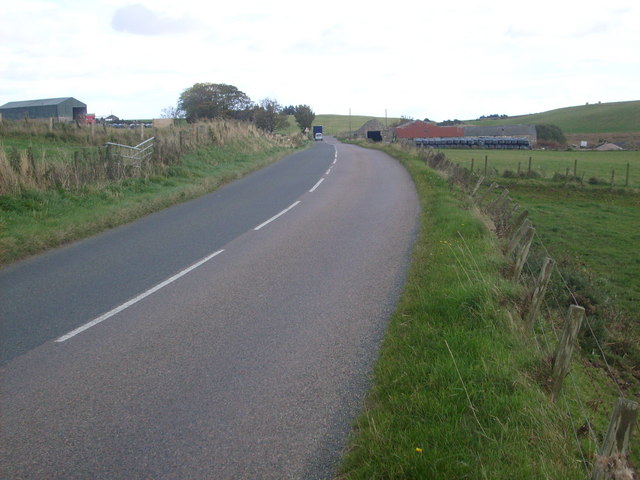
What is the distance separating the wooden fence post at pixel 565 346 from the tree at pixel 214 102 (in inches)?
2523

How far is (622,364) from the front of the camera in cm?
769

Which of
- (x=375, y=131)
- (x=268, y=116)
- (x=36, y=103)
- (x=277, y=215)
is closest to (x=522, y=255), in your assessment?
(x=277, y=215)

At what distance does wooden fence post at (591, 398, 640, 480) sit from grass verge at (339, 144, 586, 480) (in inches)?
20.5

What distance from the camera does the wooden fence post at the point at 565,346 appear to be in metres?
4.05

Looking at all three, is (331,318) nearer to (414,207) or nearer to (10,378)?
(10,378)

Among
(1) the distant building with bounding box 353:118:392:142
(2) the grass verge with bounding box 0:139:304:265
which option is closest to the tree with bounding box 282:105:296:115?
(1) the distant building with bounding box 353:118:392:142

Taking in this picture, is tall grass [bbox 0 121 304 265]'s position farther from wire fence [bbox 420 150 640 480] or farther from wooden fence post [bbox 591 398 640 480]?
wooden fence post [bbox 591 398 640 480]

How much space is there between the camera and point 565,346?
4273mm

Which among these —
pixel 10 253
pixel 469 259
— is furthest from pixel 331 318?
pixel 10 253

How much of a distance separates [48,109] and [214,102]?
18.6 metres

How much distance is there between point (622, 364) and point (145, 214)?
37.9 feet

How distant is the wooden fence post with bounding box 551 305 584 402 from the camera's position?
13.3 ft

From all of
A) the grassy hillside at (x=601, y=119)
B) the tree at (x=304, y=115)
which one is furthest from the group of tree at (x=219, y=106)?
the grassy hillside at (x=601, y=119)

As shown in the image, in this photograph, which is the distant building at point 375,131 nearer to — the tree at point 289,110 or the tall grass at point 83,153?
the tree at point 289,110
